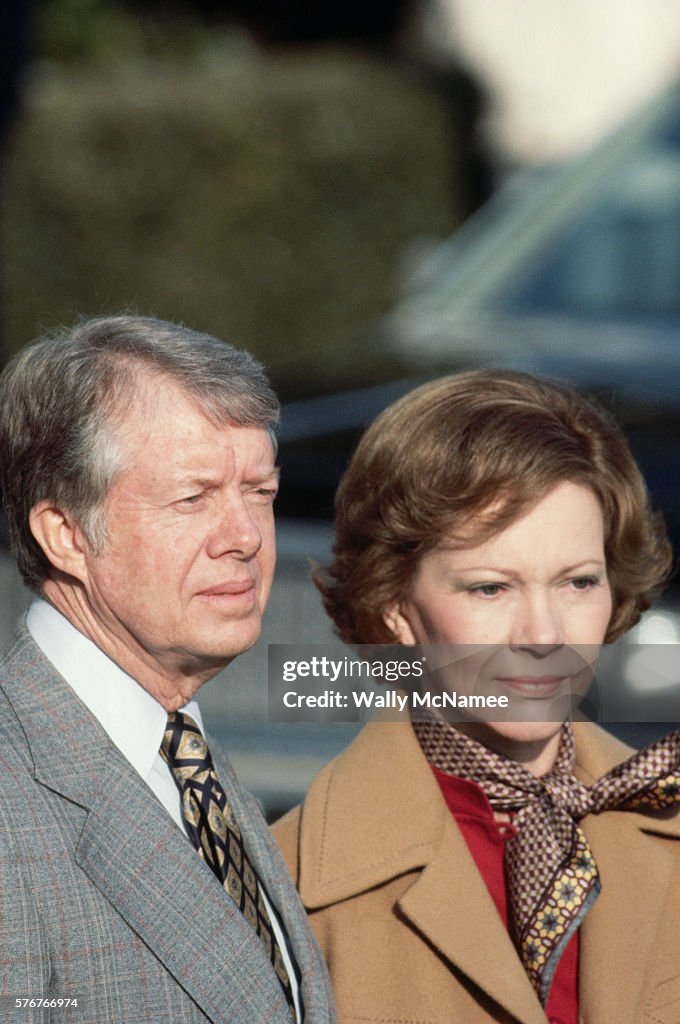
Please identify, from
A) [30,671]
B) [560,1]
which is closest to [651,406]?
[30,671]

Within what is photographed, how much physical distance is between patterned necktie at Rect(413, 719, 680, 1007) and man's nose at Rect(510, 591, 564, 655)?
0.18 meters

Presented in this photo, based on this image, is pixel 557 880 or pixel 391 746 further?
pixel 391 746

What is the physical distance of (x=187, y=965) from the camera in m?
1.98

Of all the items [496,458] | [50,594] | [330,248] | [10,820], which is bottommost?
[330,248]

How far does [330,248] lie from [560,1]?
16.3ft

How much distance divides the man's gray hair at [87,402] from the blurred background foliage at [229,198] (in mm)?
10956

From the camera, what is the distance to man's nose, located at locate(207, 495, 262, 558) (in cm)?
215

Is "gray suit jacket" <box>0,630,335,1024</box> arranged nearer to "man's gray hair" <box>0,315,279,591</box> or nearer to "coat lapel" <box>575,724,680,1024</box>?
"man's gray hair" <box>0,315,279,591</box>

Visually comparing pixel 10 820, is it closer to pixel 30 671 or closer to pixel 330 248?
pixel 30 671

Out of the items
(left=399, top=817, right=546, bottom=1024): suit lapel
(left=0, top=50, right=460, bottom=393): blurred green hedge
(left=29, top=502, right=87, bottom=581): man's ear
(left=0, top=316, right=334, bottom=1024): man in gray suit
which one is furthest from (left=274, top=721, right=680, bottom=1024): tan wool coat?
(left=0, top=50, right=460, bottom=393): blurred green hedge

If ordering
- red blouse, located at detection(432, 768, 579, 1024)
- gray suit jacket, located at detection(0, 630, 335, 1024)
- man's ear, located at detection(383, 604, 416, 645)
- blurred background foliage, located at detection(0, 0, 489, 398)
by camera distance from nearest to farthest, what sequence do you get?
1. gray suit jacket, located at detection(0, 630, 335, 1024)
2. red blouse, located at detection(432, 768, 579, 1024)
3. man's ear, located at detection(383, 604, 416, 645)
4. blurred background foliage, located at detection(0, 0, 489, 398)

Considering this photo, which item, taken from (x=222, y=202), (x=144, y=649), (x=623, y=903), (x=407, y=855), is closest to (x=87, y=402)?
(x=144, y=649)

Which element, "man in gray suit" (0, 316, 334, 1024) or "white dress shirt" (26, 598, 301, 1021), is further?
"white dress shirt" (26, 598, 301, 1021)

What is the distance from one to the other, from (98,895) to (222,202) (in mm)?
12202
